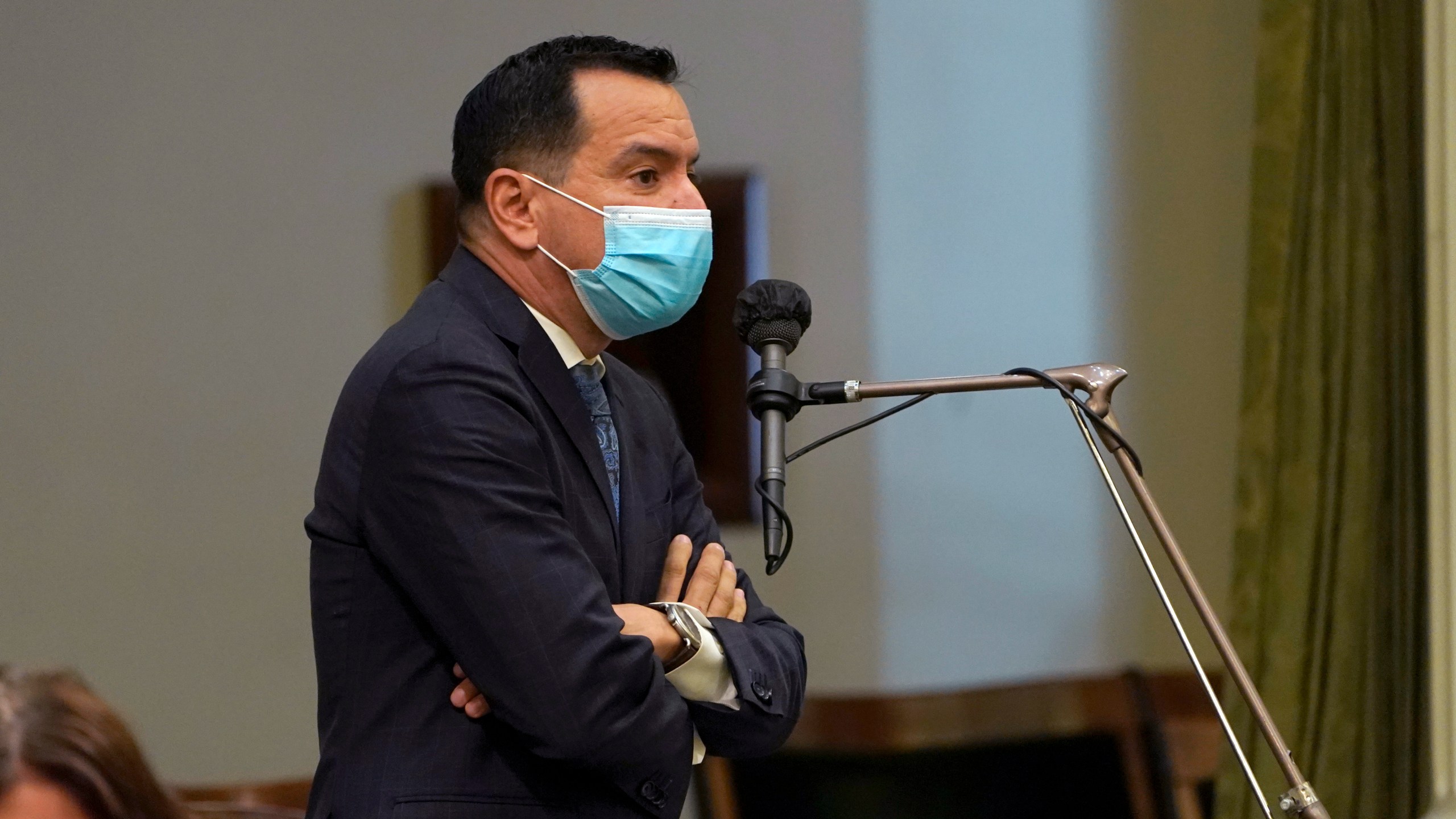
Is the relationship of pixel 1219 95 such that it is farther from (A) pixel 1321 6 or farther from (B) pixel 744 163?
(B) pixel 744 163

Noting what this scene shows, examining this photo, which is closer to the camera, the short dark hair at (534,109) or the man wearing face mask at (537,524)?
the man wearing face mask at (537,524)

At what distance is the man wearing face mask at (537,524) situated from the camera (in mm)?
1475

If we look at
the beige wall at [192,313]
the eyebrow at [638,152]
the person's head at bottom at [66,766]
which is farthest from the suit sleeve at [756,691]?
the beige wall at [192,313]

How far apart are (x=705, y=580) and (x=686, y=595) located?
1.1 inches

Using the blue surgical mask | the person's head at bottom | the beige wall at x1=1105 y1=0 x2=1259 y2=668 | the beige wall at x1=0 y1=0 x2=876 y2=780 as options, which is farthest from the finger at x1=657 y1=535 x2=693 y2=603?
the beige wall at x1=1105 y1=0 x2=1259 y2=668

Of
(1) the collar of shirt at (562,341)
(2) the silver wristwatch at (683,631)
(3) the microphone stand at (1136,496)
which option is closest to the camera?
(3) the microphone stand at (1136,496)

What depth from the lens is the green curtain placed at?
2.87 metres

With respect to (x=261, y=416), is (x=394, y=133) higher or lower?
higher

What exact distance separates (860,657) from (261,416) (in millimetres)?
1431

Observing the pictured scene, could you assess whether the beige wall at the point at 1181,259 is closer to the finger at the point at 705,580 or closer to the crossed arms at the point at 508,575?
the finger at the point at 705,580

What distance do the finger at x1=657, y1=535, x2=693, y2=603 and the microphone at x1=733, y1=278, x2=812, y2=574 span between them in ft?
0.59

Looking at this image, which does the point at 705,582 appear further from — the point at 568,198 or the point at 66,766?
the point at 66,766

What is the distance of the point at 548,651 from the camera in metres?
1.46

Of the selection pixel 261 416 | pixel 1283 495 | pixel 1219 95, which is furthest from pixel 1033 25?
pixel 261 416
